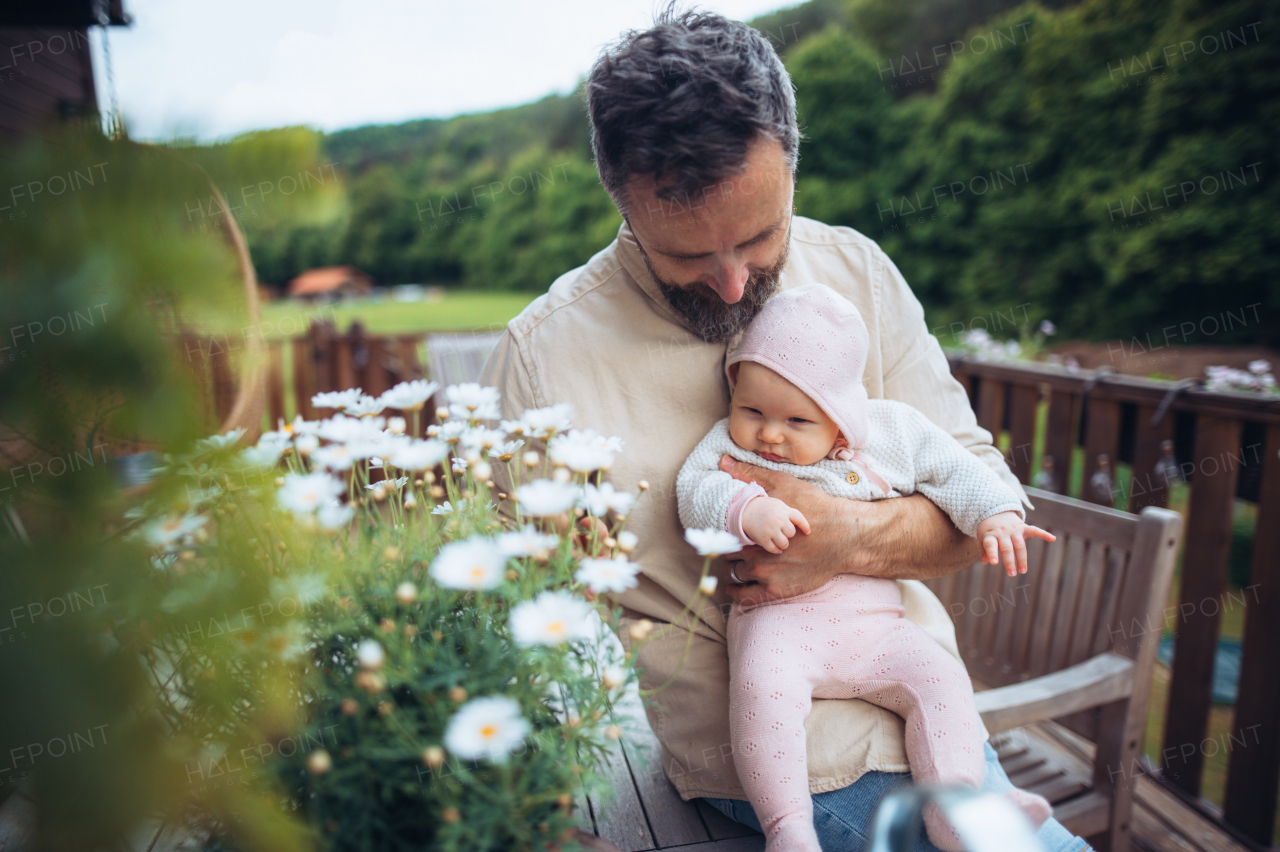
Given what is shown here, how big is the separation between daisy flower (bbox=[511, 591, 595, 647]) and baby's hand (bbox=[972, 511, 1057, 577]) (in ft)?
2.10

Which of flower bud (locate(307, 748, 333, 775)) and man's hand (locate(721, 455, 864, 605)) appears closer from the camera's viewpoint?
flower bud (locate(307, 748, 333, 775))

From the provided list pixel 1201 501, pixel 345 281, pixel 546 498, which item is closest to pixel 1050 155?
pixel 1201 501

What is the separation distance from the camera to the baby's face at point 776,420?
1222mm

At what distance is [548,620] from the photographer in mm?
536

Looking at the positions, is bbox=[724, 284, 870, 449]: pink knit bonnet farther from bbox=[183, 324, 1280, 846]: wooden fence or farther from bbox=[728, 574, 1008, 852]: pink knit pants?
bbox=[183, 324, 1280, 846]: wooden fence

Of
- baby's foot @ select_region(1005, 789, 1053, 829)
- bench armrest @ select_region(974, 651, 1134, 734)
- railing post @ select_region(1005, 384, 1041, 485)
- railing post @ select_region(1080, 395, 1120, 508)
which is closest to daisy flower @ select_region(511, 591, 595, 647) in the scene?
baby's foot @ select_region(1005, 789, 1053, 829)

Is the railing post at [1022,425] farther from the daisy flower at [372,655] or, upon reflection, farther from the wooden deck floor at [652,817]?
the daisy flower at [372,655]

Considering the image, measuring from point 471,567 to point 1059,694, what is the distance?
1.50 metres

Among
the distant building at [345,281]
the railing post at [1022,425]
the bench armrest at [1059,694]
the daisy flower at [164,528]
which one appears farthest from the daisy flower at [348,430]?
the distant building at [345,281]

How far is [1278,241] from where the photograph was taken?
7469 mm

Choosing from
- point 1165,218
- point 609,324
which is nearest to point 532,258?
point 1165,218

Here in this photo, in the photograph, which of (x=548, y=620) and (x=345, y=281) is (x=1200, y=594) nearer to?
(x=548, y=620)

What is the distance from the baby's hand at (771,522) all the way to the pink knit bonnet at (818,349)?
21 centimetres

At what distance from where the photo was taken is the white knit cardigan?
1.20 m
